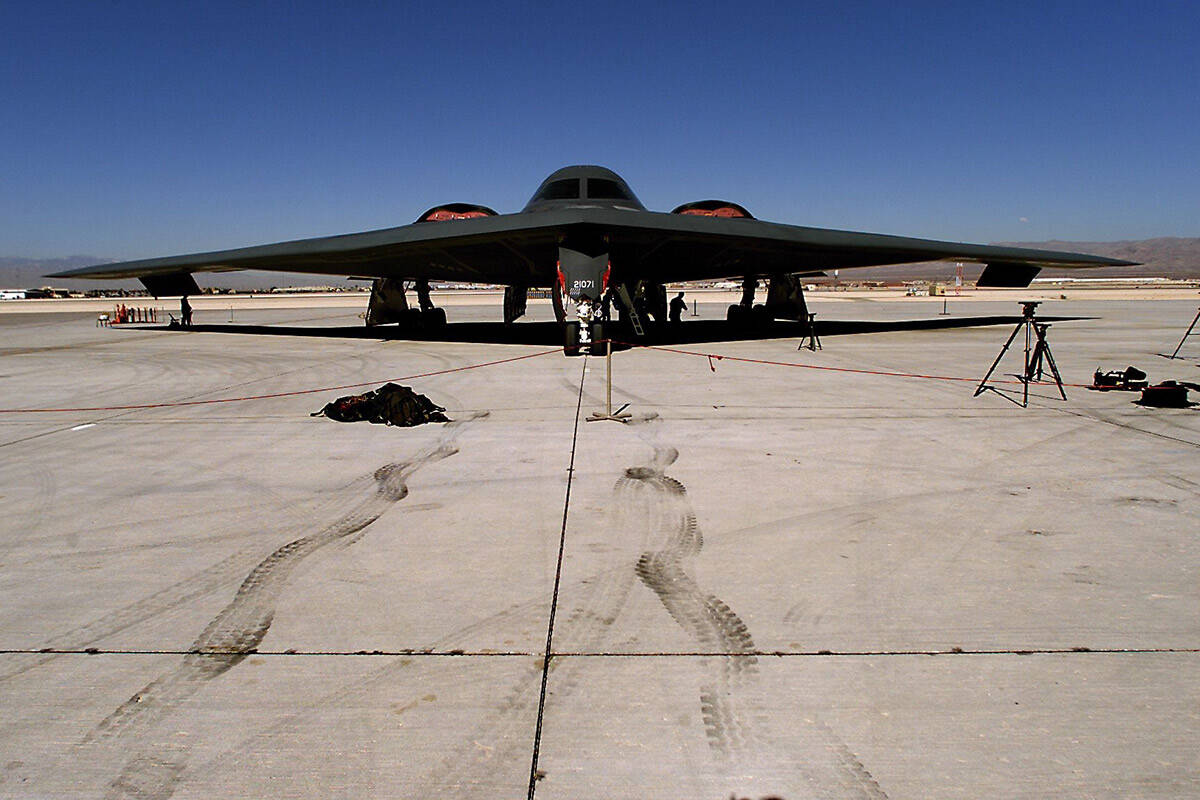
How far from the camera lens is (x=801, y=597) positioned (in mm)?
3631

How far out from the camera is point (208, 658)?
10.2 ft

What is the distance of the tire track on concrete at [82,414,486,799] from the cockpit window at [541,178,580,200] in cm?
1291

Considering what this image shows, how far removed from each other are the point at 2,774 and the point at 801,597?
3.27 m

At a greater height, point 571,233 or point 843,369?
point 571,233

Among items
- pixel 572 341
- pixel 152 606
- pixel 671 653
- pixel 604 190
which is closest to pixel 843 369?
pixel 572 341

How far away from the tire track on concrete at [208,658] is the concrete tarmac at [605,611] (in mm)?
14

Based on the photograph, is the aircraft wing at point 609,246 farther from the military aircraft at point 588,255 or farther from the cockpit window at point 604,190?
the cockpit window at point 604,190

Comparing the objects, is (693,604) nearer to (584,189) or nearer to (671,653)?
(671,653)

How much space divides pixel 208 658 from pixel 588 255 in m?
11.0

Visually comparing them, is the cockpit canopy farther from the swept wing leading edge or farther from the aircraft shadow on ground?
the aircraft shadow on ground

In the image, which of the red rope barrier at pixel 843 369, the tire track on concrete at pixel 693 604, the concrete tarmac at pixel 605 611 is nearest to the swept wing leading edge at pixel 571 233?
the red rope barrier at pixel 843 369

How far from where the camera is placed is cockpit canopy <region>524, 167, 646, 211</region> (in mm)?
16656

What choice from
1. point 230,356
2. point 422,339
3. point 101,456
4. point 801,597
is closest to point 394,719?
point 801,597

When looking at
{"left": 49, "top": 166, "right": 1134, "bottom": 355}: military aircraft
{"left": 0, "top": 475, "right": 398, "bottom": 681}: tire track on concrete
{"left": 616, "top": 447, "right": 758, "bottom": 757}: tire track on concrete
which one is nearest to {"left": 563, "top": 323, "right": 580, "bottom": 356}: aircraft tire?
{"left": 49, "top": 166, "right": 1134, "bottom": 355}: military aircraft
